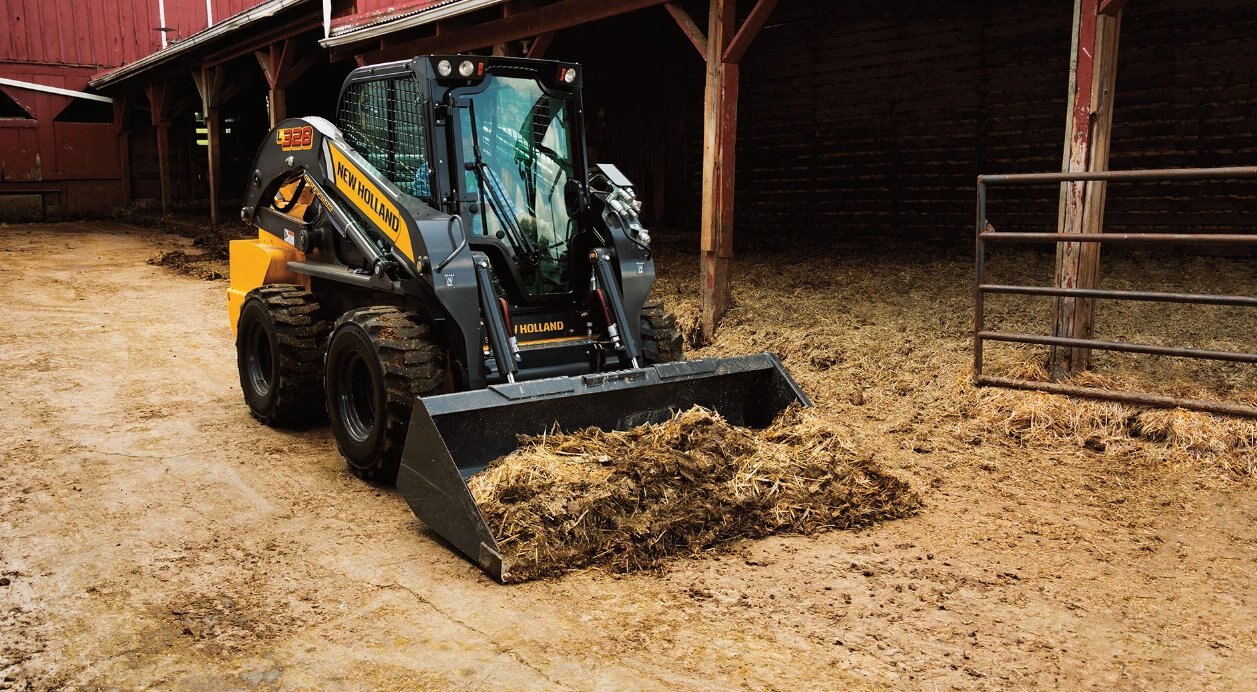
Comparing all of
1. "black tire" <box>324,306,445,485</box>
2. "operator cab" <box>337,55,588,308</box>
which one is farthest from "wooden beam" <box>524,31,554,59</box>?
"black tire" <box>324,306,445,485</box>

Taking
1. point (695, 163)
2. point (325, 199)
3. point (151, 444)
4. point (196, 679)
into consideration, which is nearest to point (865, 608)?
point (196, 679)

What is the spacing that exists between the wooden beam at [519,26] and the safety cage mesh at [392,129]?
3.36 metres

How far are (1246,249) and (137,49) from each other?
22.3m

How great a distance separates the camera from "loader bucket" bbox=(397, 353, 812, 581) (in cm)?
433

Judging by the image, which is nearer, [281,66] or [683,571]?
[683,571]

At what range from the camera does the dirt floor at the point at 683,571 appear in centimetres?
340

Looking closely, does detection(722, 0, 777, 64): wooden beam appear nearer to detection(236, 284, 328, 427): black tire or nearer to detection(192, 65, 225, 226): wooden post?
detection(236, 284, 328, 427): black tire

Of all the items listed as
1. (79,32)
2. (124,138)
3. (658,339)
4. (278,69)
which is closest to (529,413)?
(658,339)

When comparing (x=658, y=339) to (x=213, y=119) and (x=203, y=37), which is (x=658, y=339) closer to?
(x=203, y=37)

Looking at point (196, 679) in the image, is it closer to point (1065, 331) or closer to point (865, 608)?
point (865, 608)

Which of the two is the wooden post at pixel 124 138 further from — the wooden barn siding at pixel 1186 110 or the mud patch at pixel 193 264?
the wooden barn siding at pixel 1186 110

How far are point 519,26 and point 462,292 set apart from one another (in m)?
6.14

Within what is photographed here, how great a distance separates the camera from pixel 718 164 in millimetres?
8547

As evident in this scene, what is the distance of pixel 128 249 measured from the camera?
15.9m
